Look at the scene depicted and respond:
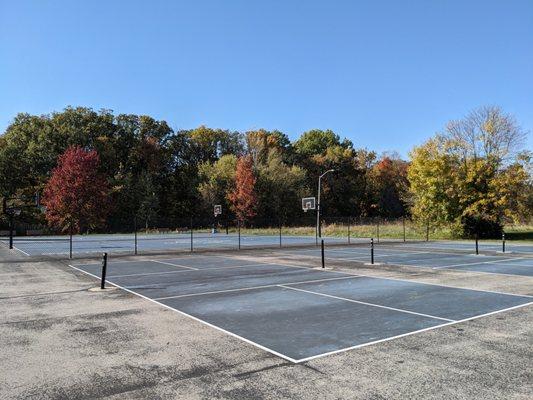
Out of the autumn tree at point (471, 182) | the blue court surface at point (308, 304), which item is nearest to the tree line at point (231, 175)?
the autumn tree at point (471, 182)

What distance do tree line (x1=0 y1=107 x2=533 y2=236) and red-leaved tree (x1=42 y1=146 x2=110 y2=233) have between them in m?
0.14

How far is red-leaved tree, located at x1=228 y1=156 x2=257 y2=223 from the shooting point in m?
72.2

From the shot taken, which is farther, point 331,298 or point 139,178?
point 139,178

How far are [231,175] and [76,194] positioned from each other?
23912 millimetres

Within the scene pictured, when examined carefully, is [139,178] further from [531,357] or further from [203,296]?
[531,357]

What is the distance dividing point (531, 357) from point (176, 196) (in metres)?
75.0

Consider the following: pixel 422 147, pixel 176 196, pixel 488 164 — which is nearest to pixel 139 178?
pixel 176 196

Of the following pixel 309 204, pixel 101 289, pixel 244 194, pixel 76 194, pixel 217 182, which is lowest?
pixel 101 289

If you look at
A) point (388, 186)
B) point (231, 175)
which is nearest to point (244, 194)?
point (231, 175)

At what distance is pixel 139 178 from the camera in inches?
2847

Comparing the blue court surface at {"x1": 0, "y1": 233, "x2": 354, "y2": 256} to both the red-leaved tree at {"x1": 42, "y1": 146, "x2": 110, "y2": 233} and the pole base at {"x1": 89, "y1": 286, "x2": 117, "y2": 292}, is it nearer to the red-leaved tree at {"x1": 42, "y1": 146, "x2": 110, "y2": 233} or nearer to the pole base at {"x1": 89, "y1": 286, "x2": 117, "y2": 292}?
the pole base at {"x1": 89, "y1": 286, "x2": 117, "y2": 292}

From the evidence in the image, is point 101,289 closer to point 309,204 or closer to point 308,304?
point 308,304

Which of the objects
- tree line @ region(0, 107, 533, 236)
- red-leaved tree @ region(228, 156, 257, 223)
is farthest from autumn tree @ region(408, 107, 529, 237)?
red-leaved tree @ region(228, 156, 257, 223)

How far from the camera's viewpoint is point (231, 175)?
75.8 metres
